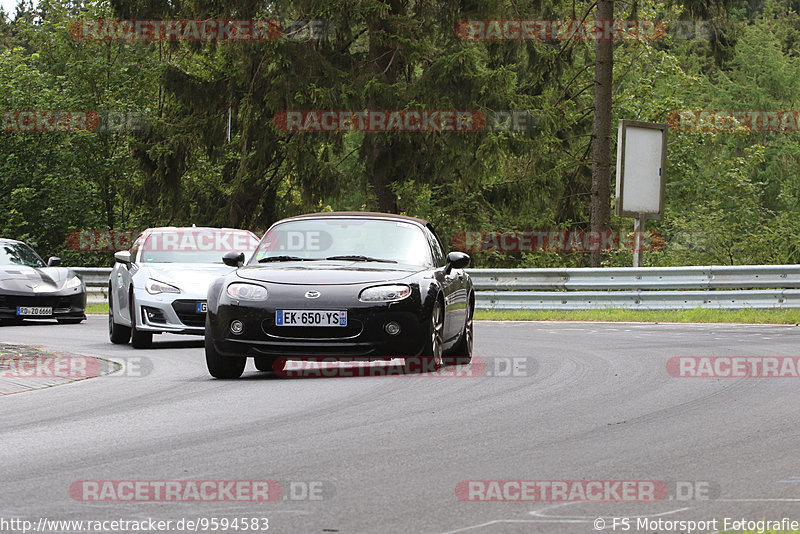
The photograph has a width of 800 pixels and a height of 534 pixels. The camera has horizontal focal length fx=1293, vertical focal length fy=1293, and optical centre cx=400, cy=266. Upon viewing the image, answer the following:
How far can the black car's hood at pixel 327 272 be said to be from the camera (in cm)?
1084

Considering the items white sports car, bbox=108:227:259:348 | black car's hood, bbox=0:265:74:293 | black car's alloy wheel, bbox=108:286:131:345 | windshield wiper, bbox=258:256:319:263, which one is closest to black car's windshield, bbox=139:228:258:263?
white sports car, bbox=108:227:259:348

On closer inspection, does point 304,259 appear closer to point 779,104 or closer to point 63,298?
point 63,298

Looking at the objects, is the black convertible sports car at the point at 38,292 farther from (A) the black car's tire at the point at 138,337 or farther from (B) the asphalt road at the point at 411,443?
(B) the asphalt road at the point at 411,443

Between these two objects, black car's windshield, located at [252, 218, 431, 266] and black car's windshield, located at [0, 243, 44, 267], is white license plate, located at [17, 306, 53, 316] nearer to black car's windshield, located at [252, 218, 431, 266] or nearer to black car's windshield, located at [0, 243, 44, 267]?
black car's windshield, located at [0, 243, 44, 267]

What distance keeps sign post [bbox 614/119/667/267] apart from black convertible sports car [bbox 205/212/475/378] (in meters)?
14.2

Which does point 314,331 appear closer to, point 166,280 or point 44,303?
point 166,280

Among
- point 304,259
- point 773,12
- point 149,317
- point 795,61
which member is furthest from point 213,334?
point 773,12

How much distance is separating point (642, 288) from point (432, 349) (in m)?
12.5

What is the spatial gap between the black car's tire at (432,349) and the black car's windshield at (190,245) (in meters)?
5.50

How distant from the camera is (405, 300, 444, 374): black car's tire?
11047 mm

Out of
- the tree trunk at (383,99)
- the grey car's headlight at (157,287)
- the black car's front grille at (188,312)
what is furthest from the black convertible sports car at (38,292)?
the tree trunk at (383,99)

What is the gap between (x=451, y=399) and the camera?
944 centimetres

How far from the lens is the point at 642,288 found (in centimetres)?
2298

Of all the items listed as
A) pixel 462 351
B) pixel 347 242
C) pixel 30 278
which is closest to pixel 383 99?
pixel 30 278
